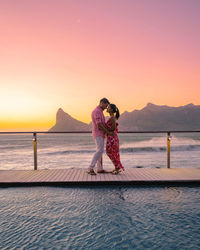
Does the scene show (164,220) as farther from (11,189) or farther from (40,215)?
(11,189)

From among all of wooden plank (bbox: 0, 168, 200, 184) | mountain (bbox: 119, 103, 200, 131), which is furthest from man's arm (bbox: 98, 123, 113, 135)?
mountain (bbox: 119, 103, 200, 131)

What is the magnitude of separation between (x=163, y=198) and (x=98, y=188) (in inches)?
43.8

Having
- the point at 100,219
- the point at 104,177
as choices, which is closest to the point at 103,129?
the point at 104,177

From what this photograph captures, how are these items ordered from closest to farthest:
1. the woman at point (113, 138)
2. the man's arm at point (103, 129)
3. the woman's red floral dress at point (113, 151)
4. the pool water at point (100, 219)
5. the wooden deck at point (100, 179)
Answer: the pool water at point (100, 219), the wooden deck at point (100, 179), the man's arm at point (103, 129), the woman at point (113, 138), the woman's red floral dress at point (113, 151)

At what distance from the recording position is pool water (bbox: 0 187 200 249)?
1887mm

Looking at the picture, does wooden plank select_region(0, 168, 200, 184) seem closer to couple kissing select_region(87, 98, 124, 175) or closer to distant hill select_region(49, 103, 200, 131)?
couple kissing select_region(87, 98, 124, 175)

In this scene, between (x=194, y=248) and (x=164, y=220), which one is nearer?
(x=194, y=248)

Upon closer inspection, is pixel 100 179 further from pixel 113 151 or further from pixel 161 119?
pixel 161 119

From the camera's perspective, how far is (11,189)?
3.75 meters

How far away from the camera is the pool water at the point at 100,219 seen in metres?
1.89

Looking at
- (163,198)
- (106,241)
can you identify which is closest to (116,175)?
(163,198)

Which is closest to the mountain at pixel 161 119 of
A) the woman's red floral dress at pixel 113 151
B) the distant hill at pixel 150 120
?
the distant hill at pixel 150 120

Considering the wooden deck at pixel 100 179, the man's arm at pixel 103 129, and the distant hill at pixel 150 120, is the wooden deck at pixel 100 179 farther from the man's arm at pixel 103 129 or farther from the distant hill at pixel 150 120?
the distant hill at pixel 150 120

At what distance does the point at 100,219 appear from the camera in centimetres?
239
